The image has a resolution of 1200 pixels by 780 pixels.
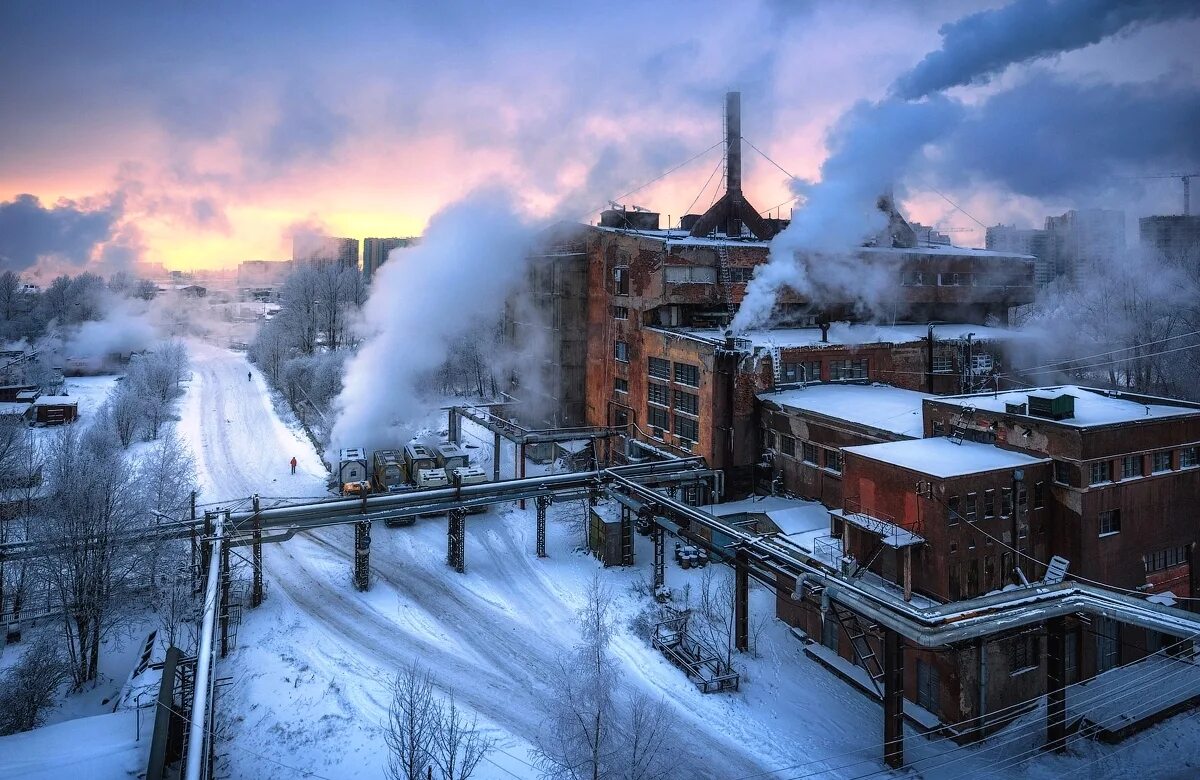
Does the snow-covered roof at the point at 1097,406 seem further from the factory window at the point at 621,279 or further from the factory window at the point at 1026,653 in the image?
the factory window at the point at 621,279

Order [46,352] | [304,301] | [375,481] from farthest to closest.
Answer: [304,301], [46,352], [375,481]

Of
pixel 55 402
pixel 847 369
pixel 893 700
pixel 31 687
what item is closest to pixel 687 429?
pixel 847 369

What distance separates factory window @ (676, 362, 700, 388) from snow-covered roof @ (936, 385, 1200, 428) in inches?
416

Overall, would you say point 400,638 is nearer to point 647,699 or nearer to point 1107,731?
point 647,699

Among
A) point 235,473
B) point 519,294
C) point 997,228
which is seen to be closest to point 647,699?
point 235,473

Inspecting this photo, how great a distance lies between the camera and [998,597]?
15711 millimetres

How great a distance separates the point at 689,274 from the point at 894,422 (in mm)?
12694

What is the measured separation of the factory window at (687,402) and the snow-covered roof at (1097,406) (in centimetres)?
1055

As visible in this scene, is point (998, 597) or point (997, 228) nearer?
point (998, 597)

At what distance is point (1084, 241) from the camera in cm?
3938

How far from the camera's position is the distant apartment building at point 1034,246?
45.9 meters

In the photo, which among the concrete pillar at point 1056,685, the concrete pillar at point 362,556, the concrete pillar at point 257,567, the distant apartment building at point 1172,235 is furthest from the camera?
the distant apartment building at point 1172,235

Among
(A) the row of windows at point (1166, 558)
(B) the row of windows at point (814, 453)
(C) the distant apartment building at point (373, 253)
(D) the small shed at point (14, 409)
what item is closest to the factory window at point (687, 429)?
(B) the row of windows at point (814, 453)

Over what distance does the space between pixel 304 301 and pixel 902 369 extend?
58.0m
